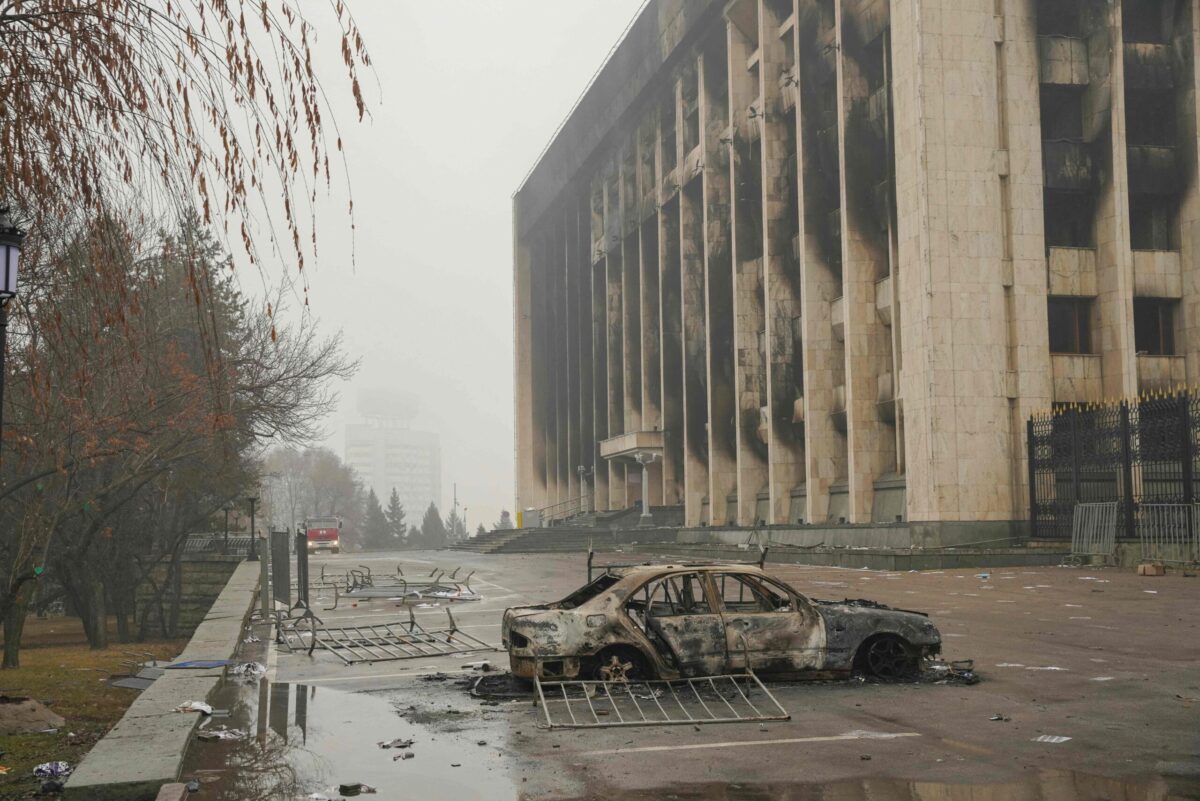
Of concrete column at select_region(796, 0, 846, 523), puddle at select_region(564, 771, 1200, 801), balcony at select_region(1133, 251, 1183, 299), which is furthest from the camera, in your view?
concrete column at select_region(796, 0, 846, 523)

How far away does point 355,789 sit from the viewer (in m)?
7.76

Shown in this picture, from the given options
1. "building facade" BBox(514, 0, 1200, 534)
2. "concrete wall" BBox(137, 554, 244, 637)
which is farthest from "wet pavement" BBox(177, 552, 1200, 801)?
"concrete wall" BBox(137, 554, 244, 637)

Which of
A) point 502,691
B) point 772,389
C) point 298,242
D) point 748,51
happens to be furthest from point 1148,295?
point 298,242

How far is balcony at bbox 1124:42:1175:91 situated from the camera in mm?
36719

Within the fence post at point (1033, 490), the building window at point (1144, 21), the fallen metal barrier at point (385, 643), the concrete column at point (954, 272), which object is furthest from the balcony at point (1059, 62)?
the fallen metal barrier at point (385, 643)

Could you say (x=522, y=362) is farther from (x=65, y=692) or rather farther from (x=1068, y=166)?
(x=65, y=692)

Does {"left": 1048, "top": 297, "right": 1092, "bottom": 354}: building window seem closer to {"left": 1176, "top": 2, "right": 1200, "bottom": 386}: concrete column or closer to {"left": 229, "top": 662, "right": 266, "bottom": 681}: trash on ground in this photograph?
{"left": 1176, "top": 2, "right": 1200, "bottom": 386}: concrete column

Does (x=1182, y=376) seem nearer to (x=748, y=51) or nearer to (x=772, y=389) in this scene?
(x=772, y=389)

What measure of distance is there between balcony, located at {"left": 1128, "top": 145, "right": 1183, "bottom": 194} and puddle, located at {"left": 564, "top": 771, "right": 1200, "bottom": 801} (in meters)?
33.5

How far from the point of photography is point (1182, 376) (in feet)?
119

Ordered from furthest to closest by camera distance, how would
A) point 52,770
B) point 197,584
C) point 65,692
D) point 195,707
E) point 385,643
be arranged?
point 197,584, point 385,643, point 65,692, point 195,707, point 52,770

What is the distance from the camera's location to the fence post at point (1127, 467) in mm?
27781

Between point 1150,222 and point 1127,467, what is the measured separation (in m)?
13.2

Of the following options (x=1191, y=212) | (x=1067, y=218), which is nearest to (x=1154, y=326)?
(x=1191, y=212)
